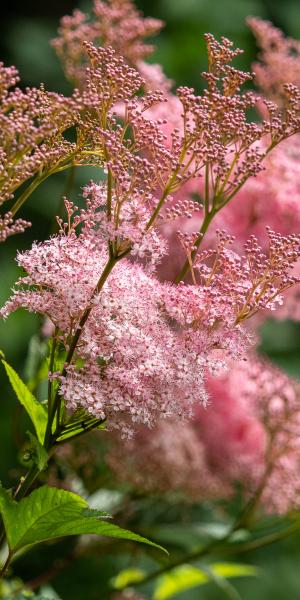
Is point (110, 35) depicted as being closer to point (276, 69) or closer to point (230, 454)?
point (276, 69)

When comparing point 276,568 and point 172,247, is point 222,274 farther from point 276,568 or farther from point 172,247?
point 276,568

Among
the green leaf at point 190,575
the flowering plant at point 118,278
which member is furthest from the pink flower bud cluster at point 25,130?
the green leaf at point 190,575

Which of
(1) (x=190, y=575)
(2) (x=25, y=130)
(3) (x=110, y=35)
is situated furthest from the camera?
(1) (x=190, y=575)

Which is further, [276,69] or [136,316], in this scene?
[276,69]

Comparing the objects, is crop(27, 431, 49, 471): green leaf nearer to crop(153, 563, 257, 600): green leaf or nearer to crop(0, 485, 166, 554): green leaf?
crop(0, 485, 166, 554): green leaf

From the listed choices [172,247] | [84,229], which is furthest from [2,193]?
[172,247]

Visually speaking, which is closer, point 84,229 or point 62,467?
point 84,229

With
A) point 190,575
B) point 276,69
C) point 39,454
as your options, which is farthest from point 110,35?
point 190,575
